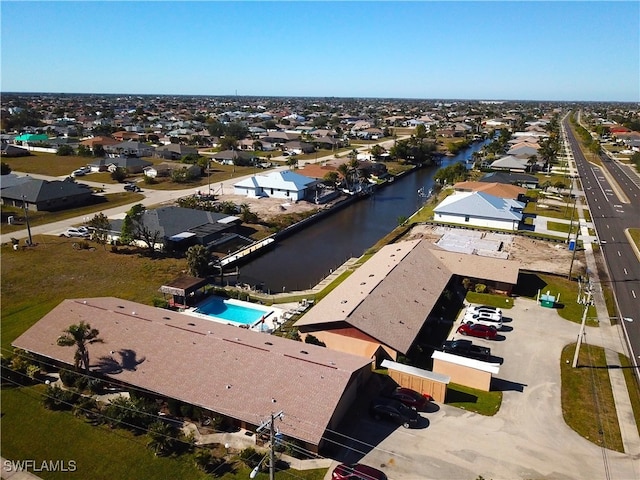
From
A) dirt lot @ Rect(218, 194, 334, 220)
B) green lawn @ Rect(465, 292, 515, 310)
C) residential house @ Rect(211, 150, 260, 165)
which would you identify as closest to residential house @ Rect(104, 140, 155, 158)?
residential house @ Rect(211, 150, 260, 165)

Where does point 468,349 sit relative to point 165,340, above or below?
below

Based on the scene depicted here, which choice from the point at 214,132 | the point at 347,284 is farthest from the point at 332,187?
the point at 214,132

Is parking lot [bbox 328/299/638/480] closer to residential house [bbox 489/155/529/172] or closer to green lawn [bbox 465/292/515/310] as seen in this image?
green lawn [bbox 465/292/515/310]

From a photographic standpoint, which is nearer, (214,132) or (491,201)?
(491,201)

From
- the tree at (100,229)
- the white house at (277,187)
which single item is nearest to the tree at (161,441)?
the tree at (100,229)

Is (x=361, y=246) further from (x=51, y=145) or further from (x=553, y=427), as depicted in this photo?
(x=51, y=145)

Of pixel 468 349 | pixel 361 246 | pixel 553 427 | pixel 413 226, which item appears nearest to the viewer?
pixel 553 427

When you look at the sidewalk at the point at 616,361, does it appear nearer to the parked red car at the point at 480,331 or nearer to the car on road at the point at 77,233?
the parked red car at the point at 480,331
